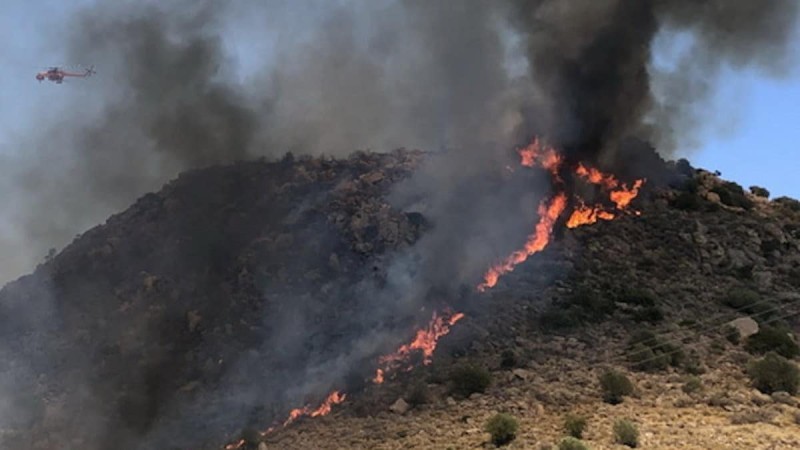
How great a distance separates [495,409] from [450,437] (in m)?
3.14

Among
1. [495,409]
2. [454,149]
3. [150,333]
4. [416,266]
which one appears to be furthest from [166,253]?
[495,409]

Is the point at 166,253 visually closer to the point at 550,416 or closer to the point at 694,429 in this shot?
the point at 550,416

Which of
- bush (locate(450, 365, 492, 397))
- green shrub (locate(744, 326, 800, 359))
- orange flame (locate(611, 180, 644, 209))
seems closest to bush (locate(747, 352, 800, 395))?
green shrub (locate(744, 326, 800, 359))

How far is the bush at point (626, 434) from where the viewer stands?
24.7m

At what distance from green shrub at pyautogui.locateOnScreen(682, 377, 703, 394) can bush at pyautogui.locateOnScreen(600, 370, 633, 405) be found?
2352mm

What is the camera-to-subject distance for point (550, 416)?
28578 millimetres

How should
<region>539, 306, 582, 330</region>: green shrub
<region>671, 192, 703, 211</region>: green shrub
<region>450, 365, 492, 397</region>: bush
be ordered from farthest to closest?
<region>671, 192, 703, 211</region>: green shrub, <region>539, 306, 582, 330</region>: green shrub, <region>450, 365, 492, 397</region>: bush

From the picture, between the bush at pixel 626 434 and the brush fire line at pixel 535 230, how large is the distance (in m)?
12.4

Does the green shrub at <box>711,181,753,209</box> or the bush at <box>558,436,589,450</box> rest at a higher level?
the green shrub at <box>711,181,753,209</box>

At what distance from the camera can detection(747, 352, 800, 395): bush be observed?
29922 millimetres

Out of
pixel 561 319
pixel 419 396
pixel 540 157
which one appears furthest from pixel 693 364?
pixel 540 157

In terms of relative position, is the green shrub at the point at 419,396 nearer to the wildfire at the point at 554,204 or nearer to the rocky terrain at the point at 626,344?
the rocky terrain at the point at 626,344

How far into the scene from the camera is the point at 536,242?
4909cm

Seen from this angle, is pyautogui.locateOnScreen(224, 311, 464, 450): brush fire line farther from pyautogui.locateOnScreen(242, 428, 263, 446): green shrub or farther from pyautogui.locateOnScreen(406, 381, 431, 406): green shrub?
pyautogui.locateOnScreen(406, 381, 431, 406): green shrub
